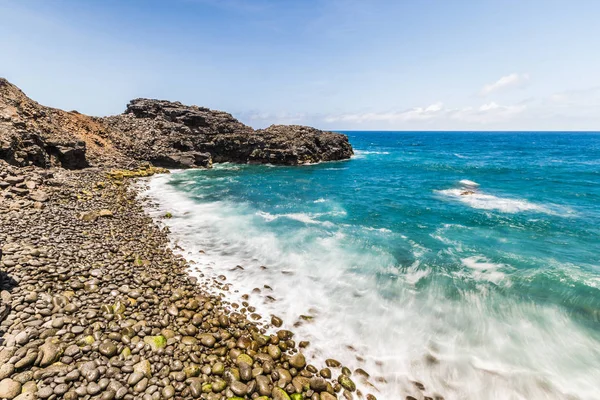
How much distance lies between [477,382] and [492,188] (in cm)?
3589

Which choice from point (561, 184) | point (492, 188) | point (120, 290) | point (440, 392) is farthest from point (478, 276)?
point (561, 184)

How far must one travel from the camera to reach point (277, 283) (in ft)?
46.1

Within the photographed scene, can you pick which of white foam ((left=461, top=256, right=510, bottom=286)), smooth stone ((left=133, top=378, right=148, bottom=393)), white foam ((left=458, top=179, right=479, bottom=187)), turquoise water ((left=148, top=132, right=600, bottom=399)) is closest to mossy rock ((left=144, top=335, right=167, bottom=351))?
smooth stone ((left=133, top=378, right=148, bottom=393))

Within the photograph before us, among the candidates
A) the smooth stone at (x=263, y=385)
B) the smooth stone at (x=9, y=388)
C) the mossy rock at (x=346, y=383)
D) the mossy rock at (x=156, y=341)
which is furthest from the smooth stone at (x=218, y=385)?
the smooth stone at (x=9, y=388)

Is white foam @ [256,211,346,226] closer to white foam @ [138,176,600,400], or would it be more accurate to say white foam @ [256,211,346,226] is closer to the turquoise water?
the turquoise water

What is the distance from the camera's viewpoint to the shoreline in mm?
7180

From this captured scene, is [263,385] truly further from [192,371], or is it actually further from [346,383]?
[346,383]

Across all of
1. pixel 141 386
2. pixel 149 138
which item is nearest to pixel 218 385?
pixel 141 386

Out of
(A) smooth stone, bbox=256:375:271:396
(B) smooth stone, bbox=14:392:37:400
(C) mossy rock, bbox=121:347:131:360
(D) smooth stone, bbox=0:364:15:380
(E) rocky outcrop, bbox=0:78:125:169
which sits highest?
(E) rocky outcrop, bbox=0:78:125:169

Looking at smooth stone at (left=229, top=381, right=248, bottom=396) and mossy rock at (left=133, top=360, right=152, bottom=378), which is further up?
mossy rock at (left=133, top=360, right=152, bottom=378)

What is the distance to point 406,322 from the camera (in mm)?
11734

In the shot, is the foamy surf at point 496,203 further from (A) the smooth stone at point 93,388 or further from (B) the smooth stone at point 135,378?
(A) the smooth stone at point 93,388

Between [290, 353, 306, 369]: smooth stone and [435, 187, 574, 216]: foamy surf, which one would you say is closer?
[290, 353, 306, 369]: smooth stone

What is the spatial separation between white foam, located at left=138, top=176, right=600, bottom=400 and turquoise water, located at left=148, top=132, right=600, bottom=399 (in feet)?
0.18
